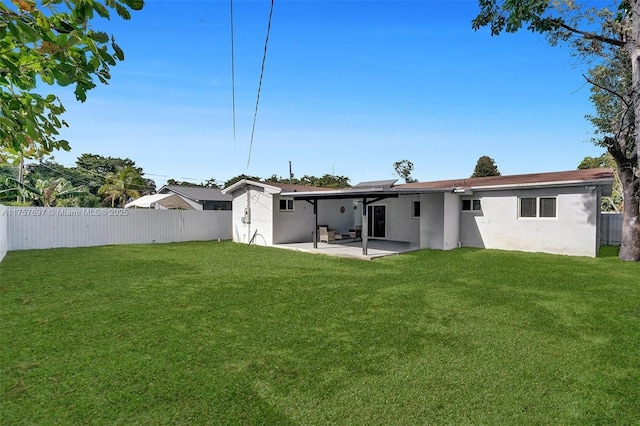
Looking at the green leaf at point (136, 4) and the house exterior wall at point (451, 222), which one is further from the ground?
the green leaf at point (136, 4)

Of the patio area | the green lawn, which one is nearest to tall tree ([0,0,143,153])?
the green lawn

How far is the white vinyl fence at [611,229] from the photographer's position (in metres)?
14.9

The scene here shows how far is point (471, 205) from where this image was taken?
548 inches

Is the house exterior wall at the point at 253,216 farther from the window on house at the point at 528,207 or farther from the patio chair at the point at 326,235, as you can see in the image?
the window on house at the point at 528,207

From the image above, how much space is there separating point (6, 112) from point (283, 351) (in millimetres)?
3595

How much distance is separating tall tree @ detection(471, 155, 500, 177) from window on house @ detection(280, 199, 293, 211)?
122ft

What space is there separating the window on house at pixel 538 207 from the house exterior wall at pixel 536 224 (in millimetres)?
152

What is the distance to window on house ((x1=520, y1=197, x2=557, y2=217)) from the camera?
12008mm

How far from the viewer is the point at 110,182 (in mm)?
32844

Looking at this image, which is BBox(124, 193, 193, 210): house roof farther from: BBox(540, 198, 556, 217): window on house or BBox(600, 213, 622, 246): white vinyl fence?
BBox(600, 213, 622, 246): white vinyl fence

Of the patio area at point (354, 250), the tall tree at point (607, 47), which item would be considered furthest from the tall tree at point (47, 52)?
the patio area at point (354, 250)

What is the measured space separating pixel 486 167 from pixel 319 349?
4779cm

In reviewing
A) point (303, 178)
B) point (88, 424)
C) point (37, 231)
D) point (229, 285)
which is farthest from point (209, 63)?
point (303, 178)

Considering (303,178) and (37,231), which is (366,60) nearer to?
(37,231)
